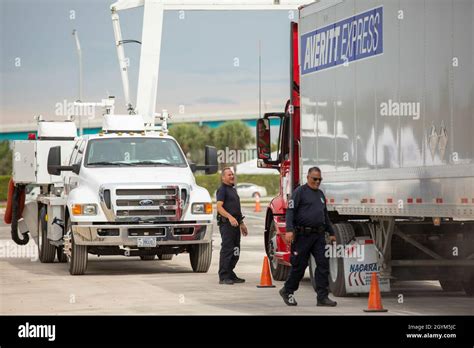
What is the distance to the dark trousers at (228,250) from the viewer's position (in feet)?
64.0

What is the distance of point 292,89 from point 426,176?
543 cm

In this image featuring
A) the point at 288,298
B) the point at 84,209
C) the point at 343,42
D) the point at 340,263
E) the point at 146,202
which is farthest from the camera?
the point at 146,202

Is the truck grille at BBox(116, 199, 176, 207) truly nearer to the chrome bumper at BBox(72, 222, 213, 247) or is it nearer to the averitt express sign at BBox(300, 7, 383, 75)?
the chrome bumper at BBox(72, 222, 213, 247)

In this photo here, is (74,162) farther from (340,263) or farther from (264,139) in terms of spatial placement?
(340,263)

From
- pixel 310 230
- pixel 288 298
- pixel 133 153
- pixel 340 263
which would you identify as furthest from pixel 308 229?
pixel 133 153

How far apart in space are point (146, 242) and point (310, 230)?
5.63 metres

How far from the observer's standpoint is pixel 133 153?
22297 millimetres

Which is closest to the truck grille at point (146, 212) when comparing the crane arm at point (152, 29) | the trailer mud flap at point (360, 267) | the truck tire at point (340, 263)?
the truck tire at point (340, 263)

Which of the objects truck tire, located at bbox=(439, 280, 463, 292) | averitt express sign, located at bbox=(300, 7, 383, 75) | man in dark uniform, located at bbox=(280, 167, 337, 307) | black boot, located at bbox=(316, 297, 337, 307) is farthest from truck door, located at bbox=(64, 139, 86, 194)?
black boot, located at bbox=(316, 297, 337, 307)

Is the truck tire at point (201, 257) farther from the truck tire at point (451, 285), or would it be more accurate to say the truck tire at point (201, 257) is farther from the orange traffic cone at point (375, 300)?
the orange traffic cone at point (375, 300)

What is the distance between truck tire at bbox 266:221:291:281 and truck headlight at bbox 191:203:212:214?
1426mm

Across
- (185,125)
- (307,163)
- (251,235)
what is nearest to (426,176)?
(307,163)

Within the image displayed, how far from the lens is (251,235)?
3584cm

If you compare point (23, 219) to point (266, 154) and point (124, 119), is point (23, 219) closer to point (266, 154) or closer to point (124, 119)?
point (124, 119)
